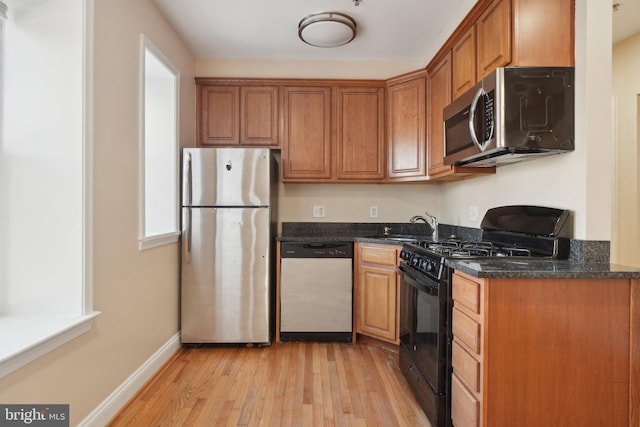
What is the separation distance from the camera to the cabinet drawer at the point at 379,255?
9.05 ft

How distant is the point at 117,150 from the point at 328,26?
1.68m

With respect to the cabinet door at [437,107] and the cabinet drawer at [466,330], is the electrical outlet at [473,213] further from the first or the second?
the cabinet drawer at [466,330]

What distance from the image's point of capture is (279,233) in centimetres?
346

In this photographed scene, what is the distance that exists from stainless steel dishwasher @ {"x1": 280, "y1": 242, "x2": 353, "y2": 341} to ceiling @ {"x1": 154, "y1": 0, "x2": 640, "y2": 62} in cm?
175

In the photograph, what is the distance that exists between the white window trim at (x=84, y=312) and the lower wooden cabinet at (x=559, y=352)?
1.75 m

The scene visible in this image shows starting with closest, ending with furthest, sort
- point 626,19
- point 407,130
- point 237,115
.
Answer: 1. point 626,19
2. point 407,130
3. point 237,115

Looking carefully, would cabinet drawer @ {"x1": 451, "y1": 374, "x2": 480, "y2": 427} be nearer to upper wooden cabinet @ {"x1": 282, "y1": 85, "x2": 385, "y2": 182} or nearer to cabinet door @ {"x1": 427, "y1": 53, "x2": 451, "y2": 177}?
cabinet door @ {"x1": 427, "y1": 53, "x2": 451, "y2": 177}

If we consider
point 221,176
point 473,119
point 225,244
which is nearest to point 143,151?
point 221,176

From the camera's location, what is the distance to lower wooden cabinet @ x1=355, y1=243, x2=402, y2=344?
9.07 ft

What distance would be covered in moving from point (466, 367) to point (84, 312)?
1.76 metres

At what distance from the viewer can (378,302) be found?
286cm

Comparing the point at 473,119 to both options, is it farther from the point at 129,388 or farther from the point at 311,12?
the point at 129,388

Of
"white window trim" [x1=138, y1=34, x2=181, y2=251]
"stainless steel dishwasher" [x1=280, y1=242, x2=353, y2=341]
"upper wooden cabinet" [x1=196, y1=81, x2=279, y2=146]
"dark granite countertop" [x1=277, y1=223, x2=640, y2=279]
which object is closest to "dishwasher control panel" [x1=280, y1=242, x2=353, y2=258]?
"stainless steel dishwasher" [x1=280, y1=242, x2=353, y2=341]

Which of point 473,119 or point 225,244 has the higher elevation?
point 473,119
